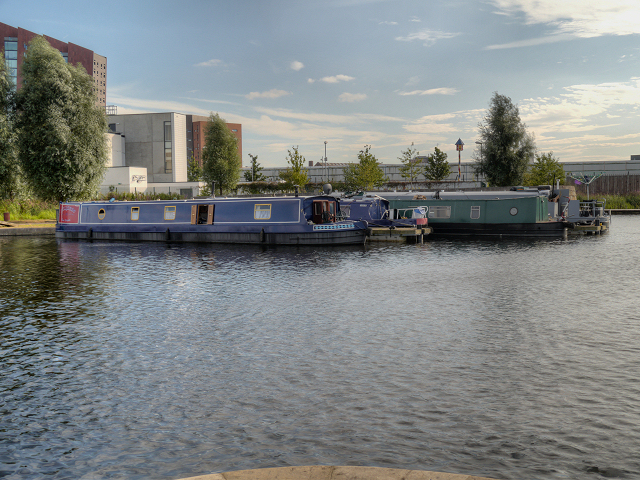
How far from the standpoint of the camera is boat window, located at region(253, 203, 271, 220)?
100ft

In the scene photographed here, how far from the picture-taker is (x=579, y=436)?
578cm

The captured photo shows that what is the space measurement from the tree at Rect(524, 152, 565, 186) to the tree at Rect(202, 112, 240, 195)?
3868cm

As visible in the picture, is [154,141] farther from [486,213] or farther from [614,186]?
[614,186]

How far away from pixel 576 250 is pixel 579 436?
22986 mm

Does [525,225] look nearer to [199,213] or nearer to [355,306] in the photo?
[199,213]

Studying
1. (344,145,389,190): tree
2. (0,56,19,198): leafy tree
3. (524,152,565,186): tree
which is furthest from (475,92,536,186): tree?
(0,56,19,198): leafy tree

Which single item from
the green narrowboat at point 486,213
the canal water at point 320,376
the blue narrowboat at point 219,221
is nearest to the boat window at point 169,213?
the blue narrowboat at point 219,221

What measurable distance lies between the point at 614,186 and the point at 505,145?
1977 cm

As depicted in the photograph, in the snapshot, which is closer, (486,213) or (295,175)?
(486,213)

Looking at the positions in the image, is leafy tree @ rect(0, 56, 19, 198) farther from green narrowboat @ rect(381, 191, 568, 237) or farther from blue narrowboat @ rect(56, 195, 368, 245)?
green narrowboat @ rect(381, 191, 568, 237)

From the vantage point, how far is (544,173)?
68.0 metres

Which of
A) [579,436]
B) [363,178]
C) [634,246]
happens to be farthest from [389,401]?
[363,178]

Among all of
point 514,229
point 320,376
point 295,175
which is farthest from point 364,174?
point 320,376

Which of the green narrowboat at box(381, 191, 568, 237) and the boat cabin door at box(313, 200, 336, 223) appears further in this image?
the green narrowboat at box(381, 191, 568, 237)
